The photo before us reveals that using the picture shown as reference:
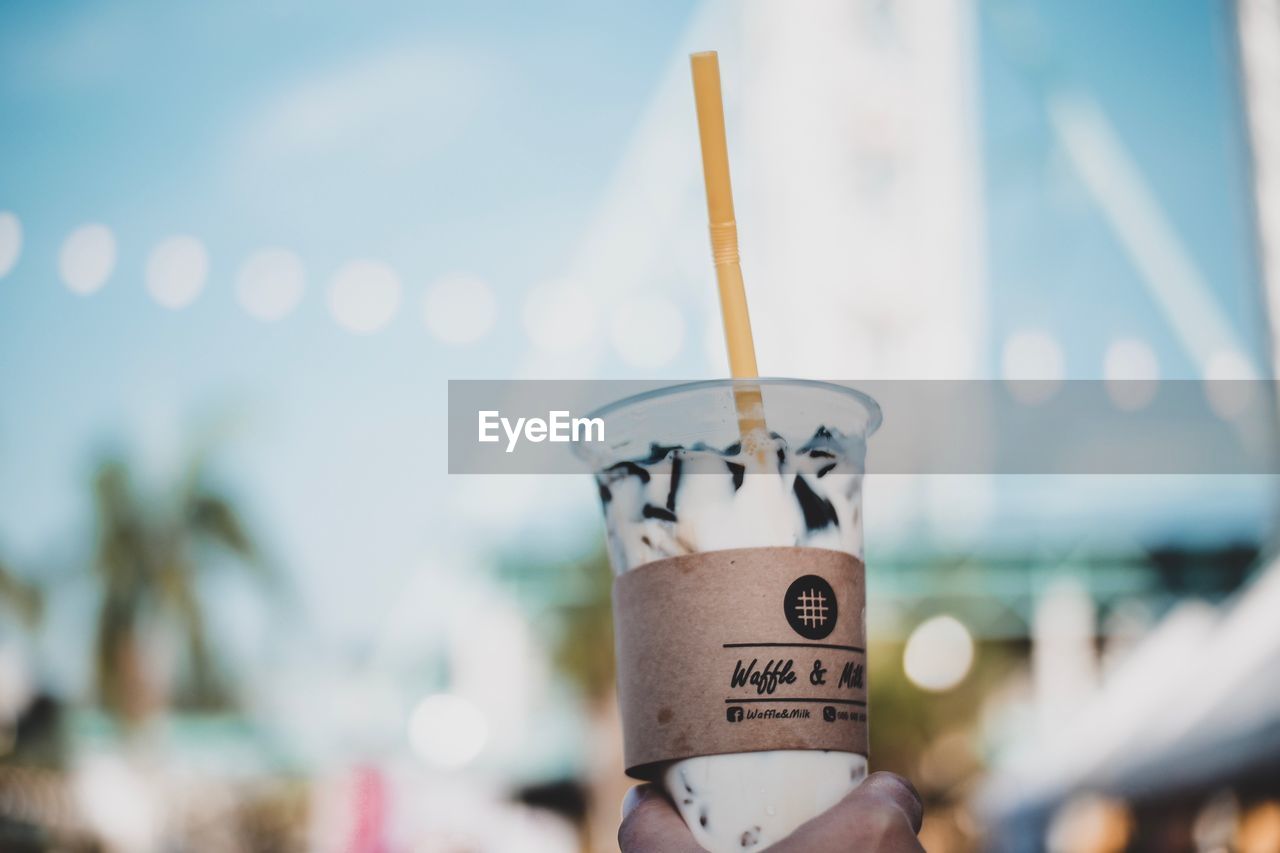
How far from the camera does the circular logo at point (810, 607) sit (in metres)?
1.32

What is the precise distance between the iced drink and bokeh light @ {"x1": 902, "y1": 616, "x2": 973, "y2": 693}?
57.1 feet

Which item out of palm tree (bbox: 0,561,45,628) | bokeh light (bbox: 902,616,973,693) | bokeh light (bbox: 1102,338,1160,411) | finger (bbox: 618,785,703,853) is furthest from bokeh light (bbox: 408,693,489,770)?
finger (bbox: 618,785,703,853)

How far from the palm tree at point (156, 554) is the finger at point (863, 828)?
48.9 ft

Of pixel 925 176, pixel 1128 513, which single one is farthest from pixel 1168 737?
pixel 925 176

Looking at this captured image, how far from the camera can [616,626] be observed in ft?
4.76

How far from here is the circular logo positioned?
4.34 ft

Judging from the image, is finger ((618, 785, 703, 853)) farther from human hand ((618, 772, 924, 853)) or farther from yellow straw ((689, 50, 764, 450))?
yellow straw ((689, 50, 764, 450))

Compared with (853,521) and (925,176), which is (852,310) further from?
(853,521)

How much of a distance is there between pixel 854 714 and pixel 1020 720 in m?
22.1

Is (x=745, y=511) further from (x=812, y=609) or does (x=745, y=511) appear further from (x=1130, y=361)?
(x=1130, y=361)

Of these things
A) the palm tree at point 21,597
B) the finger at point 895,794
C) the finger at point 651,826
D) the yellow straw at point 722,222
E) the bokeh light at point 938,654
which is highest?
the yellow straw at point 722,222

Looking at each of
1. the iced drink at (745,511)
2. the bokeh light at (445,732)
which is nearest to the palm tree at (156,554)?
the bokeh light at (445,732)

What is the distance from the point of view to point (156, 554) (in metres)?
15.4

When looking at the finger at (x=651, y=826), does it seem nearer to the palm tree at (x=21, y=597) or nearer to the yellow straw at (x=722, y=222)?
the yellow straw at (x=722, y=222)
